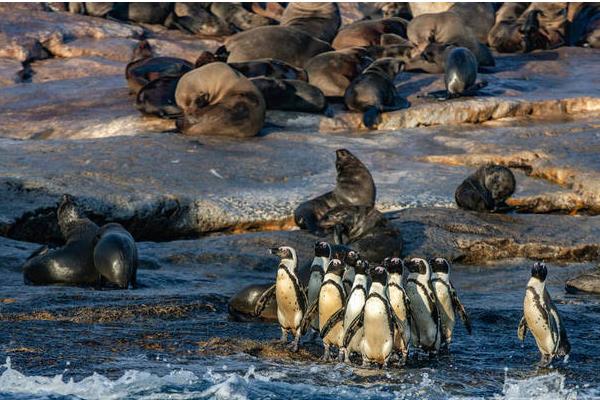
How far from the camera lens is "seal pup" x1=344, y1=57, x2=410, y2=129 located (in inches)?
624

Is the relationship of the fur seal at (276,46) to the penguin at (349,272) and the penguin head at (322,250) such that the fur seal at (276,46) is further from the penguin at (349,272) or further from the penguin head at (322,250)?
the penguin at (349,272)

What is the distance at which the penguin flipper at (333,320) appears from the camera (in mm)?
6867

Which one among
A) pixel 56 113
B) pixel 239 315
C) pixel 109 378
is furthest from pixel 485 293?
pixel 56 113

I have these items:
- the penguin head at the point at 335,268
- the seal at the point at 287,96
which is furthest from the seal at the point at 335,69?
the penguin head at the point at 335,268

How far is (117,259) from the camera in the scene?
8.79 meters

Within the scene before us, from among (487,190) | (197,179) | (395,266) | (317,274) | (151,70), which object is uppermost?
(395,266)

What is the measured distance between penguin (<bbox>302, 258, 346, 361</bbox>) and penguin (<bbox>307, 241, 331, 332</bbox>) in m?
0.22

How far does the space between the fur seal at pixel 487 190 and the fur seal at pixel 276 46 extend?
691cm

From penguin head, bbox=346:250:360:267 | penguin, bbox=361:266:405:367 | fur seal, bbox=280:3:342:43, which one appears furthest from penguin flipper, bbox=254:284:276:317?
fur seal, bbox=280:3:342:43

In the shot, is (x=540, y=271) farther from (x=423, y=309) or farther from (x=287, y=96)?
(x=287, y=96)

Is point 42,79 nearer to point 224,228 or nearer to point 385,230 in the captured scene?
point 224,228

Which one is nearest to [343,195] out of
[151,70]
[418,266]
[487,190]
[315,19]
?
[487,190]

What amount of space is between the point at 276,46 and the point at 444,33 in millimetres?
3483

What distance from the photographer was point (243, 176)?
41.5 ft
